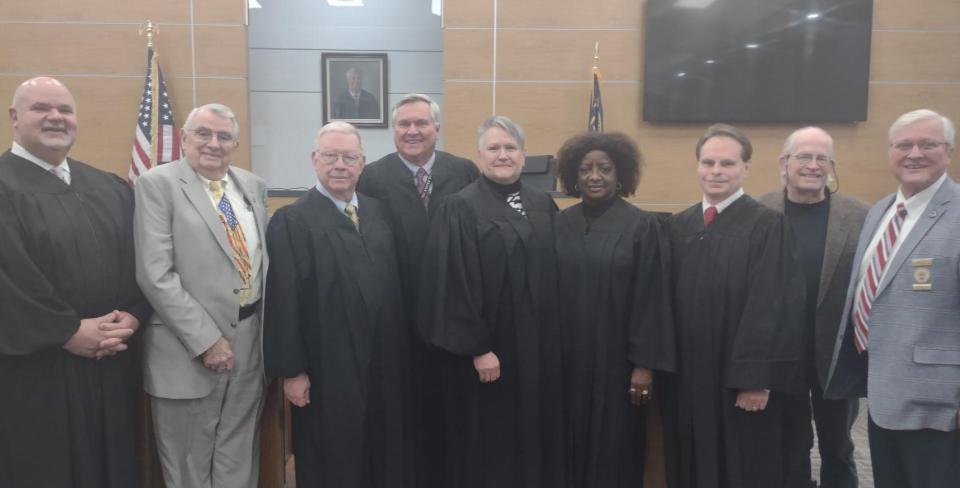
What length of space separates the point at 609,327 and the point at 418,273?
887 millimetres

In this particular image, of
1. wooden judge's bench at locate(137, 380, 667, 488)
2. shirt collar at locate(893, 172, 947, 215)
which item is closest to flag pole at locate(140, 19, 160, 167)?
wooden judge's bench at locate(137, 380, 667, 488)

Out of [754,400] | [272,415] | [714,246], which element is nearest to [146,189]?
[272,415]

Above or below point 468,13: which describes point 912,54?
below

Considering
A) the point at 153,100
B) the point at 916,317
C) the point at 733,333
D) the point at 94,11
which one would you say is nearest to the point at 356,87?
the point at 153,100

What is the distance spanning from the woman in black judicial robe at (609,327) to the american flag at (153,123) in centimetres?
458

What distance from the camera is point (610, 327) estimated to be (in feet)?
8.45

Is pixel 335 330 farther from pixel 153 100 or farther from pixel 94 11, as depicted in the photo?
pixel 94 11

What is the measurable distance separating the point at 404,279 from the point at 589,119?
12.5 feet

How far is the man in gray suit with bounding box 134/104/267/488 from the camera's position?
2.30 metres

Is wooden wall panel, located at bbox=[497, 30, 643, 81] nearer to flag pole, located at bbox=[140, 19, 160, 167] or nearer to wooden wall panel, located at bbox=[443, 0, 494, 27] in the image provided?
wooden wall panel, located at bbox=[443, 0, 494, 27]

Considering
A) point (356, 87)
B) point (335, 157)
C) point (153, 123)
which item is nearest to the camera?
point (335, 157)

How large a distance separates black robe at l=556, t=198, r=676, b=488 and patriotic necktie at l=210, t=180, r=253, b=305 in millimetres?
1248

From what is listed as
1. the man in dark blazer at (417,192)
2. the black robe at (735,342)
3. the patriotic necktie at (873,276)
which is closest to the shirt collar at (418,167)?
the man in dark blazer at (417,192)

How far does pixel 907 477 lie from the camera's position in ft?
7.41
